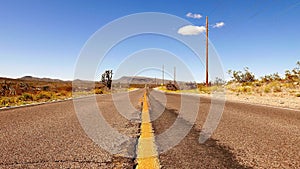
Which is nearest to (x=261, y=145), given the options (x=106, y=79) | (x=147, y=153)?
(x=147, y=153)

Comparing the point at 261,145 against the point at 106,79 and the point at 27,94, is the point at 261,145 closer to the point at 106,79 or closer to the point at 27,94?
the point at 27,94

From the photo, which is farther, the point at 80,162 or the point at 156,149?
the point at 156,149

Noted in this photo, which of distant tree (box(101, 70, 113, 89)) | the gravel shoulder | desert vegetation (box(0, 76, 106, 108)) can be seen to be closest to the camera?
the gravel shoulder

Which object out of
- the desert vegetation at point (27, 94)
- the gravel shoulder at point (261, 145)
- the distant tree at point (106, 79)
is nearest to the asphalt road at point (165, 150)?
the gravel shoulder at point (261, 145)

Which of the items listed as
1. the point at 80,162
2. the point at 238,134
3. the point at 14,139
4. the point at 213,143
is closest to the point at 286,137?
the point at 238,134

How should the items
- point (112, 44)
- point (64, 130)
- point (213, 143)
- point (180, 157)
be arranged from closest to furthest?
1. point (180, 157)
2. point (213, 143)
3. point (64, 130)
4. point (112, 44)

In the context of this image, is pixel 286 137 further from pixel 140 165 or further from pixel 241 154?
pixel 140 165

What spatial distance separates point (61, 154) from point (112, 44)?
15260 mm

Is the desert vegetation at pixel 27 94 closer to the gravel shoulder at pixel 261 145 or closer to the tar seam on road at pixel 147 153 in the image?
the tar seam on road at pixel 147 153

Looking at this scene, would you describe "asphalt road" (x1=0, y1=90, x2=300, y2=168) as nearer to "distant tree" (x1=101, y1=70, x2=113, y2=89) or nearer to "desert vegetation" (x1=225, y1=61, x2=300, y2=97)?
"desert vegetation" (x1=225, y1=61, x2=300, y2=97)

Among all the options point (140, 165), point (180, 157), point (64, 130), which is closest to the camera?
point (140, 165)

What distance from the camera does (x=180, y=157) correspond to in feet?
8.46

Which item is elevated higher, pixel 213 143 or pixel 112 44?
pixel 112 44

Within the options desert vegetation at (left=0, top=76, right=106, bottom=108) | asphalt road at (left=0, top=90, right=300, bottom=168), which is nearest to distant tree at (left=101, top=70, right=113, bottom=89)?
desert vegetation at (left=0, top=76, right=106, bottom=108)
